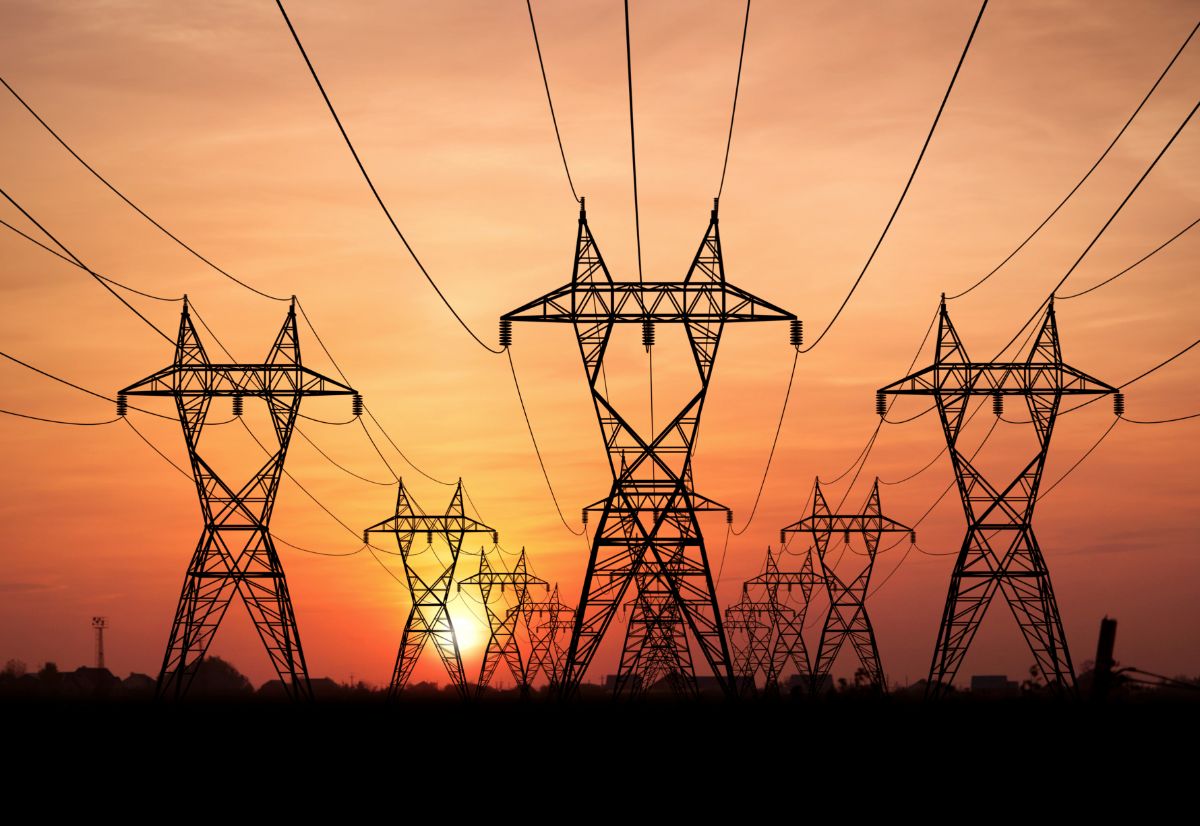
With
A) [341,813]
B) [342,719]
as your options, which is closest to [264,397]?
[342,719]

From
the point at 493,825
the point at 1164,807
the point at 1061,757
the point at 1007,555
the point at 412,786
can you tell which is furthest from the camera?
the point at 1007,555

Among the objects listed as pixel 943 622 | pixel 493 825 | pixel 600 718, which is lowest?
pixel 493 825

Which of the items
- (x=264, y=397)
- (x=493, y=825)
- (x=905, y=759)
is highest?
(x=264, y=397)

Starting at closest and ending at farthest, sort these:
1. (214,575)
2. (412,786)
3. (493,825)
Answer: (493,825), (412,786), (214,575)

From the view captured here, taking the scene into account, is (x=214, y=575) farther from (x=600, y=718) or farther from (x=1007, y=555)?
(x=1007, y=555)

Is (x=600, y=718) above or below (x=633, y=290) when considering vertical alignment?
below

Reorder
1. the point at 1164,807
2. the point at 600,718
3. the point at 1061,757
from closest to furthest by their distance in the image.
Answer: the point at 1164,807, the point at 1061,757, the point at 600,718

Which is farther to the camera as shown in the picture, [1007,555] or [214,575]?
[1007,555]

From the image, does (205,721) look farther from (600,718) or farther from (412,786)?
(412,786)

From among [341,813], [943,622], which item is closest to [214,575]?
[943,622]
